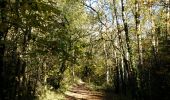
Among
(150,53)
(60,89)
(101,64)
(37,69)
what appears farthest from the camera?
(101,64)

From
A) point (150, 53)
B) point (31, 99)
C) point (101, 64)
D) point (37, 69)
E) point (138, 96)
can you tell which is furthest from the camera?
point (101, 64)

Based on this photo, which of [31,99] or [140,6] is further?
[140,6]

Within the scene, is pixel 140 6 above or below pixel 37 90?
above

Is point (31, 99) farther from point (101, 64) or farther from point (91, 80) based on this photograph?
point (91, 80)

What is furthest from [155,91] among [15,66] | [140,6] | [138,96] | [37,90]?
[15,66]

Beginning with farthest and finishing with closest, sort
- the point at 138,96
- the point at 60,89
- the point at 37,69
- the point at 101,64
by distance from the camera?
the point at 101,64, the point at 60,89, the point at 138,96, the point at 37,69

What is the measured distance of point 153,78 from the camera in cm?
2666

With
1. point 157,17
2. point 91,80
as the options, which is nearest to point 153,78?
point 157,17

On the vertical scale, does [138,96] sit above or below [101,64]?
below

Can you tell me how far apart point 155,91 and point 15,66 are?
541 inches

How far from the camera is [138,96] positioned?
62.6ft

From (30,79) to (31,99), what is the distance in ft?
7.03

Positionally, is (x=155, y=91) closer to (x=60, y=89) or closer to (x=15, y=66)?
(x=60, y=89)

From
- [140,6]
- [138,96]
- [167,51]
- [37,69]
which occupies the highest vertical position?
[140,6]
